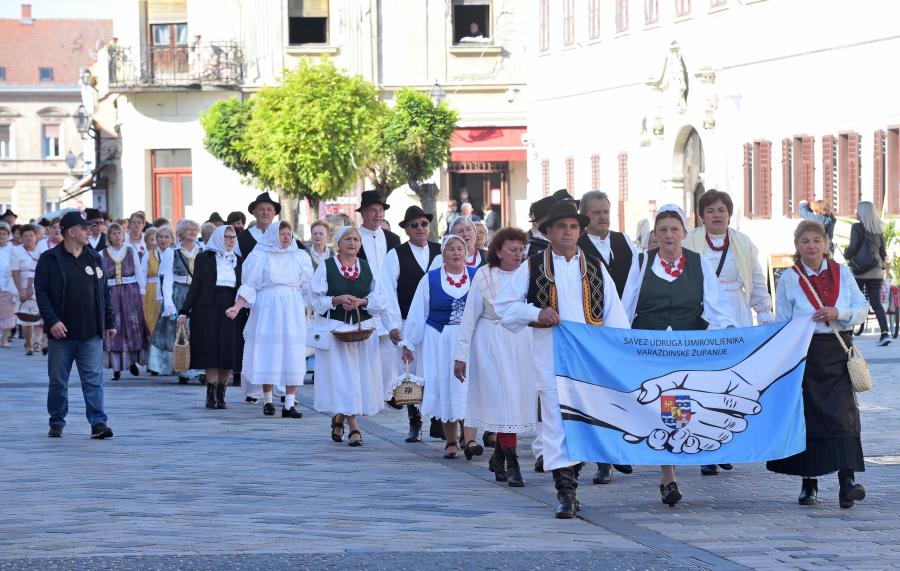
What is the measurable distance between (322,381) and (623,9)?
27.6 metres

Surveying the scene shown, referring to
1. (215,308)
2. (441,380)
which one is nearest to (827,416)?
(441,380)

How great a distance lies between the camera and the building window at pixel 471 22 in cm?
5981

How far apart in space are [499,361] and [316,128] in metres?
38.4

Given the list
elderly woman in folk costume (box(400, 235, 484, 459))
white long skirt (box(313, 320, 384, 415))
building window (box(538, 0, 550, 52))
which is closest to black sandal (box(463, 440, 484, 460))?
elderly woman in folk costume (box(400, 235, 484, 459))

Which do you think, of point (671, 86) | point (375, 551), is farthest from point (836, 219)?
point (375, 551)

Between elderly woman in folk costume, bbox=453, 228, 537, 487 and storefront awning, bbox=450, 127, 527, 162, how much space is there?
1801 inches

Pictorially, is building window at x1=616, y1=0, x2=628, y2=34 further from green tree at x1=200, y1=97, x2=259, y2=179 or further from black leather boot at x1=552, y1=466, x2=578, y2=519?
black leather boot at x1=552, y1=466, x2=578, y2=519

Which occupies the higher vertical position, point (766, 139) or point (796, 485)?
point (766, 139)

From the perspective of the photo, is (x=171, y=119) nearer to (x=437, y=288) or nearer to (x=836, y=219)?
(x=836, y=219)

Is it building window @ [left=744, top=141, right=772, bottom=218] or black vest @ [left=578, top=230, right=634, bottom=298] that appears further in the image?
building window @ [left=744, top=141, right=772, bottom=218]

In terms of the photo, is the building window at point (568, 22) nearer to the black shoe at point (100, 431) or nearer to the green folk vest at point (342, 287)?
the green folk vest at point (342, 287)

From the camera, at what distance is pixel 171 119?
6031 cm

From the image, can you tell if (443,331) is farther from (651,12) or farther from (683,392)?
(651,12)

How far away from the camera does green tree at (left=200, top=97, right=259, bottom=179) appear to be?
5526cm
